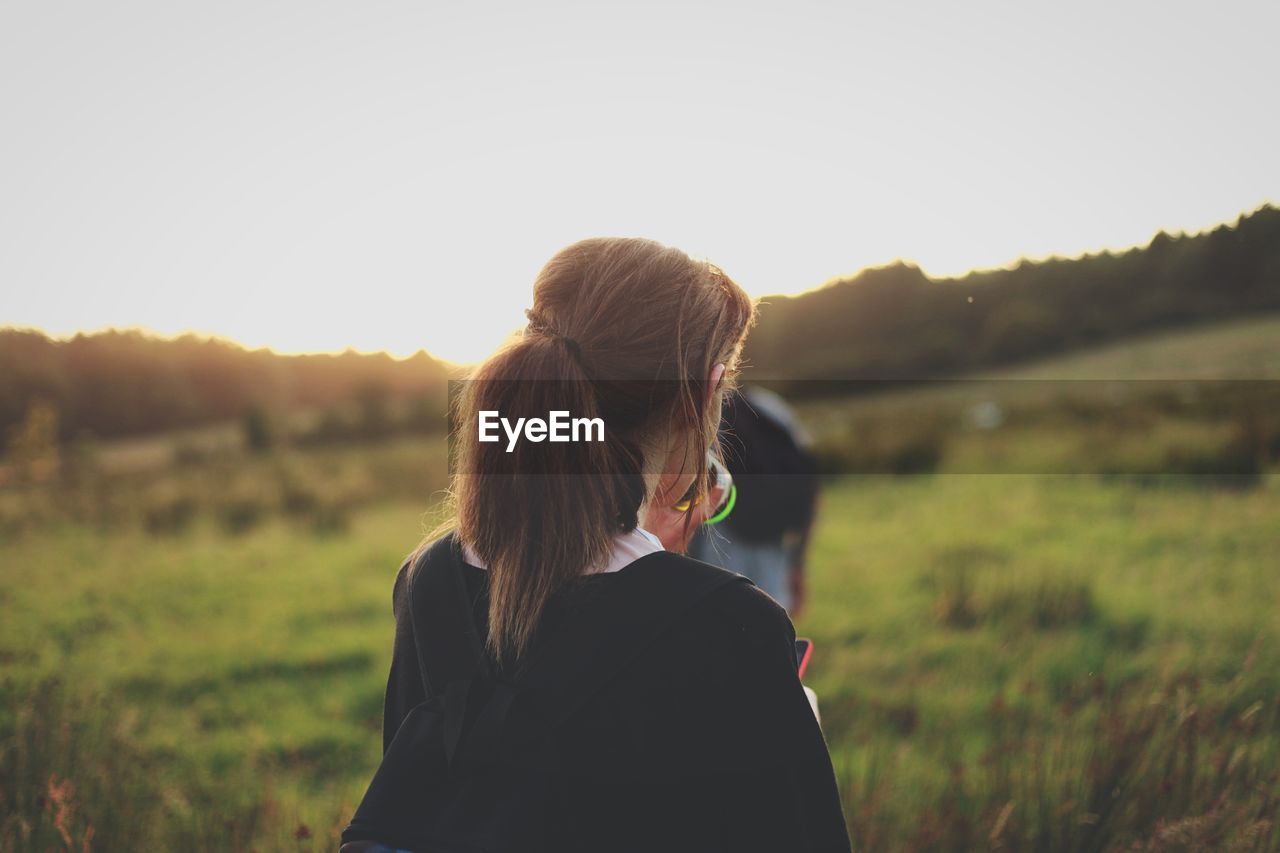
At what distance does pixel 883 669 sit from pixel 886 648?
16.7 inches

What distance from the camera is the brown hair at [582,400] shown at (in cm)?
130

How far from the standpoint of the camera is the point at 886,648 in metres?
5.79

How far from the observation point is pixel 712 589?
1.18 m

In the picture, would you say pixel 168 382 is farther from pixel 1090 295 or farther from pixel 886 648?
pixel 1090 295

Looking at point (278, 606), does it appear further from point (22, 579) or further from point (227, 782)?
point (227, 782)

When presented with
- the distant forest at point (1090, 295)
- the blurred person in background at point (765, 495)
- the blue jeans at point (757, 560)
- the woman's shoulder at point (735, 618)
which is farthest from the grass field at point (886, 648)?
Answer: the woman's shoulder at point (735, 618)

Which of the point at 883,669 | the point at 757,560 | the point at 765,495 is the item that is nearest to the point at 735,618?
the point at 765,495

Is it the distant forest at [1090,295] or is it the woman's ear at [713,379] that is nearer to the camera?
the woman's ear at [713,379]

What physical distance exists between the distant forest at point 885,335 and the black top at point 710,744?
1.09 m

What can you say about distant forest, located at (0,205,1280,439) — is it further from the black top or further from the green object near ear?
the black top

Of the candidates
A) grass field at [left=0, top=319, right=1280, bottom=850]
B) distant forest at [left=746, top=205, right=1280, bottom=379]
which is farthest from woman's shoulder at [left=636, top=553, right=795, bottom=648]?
grass field at [left=0, top=319, right=1280, bottom=850]

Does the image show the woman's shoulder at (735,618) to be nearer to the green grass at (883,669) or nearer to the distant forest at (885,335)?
the distant forest at (885,335)

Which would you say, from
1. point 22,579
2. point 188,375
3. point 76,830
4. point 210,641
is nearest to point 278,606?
point 210,641

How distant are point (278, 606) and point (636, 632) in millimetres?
7120
